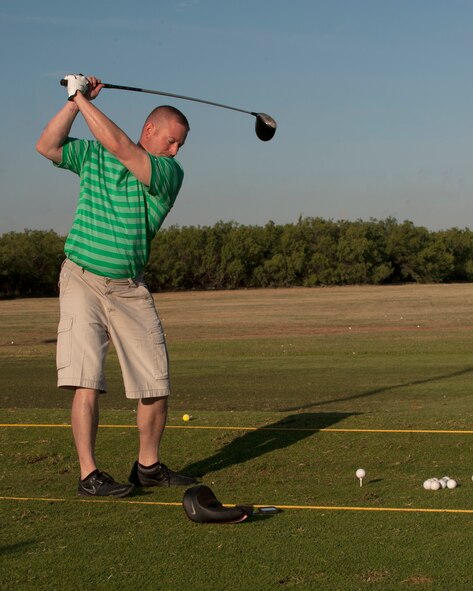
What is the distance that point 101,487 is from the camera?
566 centimetres

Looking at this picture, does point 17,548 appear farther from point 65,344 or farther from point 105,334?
point 105,334

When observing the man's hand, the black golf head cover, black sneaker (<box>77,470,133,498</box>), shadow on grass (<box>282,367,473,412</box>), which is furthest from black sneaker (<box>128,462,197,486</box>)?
shadow on grass (<box>282,367,473,412</box>)

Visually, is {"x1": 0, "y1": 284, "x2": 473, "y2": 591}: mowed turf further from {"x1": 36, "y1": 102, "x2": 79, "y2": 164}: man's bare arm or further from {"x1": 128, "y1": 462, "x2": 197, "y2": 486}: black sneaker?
{"x1": 36, "y1": 102, "x2": 79, "y2": 164}: man's bare arm

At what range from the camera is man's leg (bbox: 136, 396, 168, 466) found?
6125 millimetres

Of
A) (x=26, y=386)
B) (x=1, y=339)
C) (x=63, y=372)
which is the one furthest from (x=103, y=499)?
(x=1, y=339)

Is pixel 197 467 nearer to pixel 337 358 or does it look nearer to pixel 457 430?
pixel 457 430

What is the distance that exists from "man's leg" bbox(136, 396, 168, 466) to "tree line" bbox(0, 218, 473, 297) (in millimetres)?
79127

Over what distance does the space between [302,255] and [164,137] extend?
85.2 m

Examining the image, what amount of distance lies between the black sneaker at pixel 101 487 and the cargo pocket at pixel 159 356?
2.31 ft

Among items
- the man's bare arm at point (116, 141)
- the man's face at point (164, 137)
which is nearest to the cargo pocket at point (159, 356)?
the man's bare arm at point (116, 141)

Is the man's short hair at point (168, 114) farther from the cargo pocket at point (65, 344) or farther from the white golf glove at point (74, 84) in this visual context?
the cargo pocket at point (65, 344)

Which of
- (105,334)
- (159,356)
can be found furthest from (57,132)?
(159,356)

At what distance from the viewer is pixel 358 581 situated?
3883 millimetres

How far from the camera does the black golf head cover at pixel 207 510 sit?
4.85m
